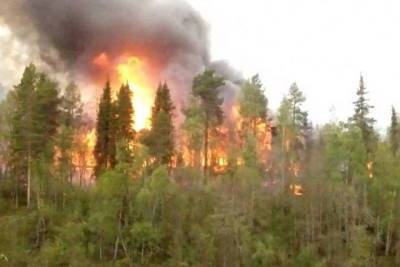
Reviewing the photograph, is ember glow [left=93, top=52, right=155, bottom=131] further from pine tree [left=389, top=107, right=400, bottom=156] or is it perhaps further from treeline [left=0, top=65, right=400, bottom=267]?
pine tree [left=389, top=107, right=400, bottom=156]

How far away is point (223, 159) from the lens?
104812 mm

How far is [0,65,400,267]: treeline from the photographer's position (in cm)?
7550

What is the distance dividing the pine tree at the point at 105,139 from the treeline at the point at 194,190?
15 cm

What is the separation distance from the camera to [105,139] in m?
94.9

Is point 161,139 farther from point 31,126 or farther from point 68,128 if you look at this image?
point 31,126

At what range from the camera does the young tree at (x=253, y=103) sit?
10256cm

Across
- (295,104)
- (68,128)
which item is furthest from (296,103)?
(68,128)

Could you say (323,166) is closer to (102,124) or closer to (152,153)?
(152,153)

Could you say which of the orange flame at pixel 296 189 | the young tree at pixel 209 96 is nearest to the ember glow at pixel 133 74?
the young tree at pixel 209 96

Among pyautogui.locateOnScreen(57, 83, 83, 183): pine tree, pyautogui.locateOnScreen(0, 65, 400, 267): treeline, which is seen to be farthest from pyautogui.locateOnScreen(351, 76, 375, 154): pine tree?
pyautogui.locateOnScreen(57, 83, 83, 183): pine tree

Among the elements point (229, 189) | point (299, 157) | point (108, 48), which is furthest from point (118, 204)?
point (108, 48)

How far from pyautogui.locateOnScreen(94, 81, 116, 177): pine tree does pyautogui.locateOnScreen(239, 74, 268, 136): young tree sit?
20587mm

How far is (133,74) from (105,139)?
201ft

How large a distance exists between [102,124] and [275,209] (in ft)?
89.6
